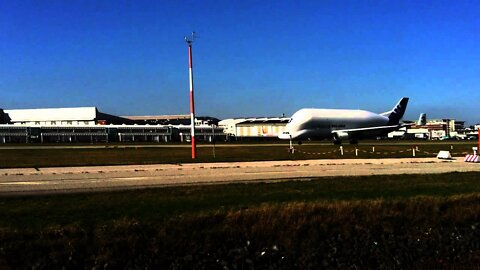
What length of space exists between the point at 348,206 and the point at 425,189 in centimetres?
513

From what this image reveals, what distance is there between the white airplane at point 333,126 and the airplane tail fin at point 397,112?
226 inches

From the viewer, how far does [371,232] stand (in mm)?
12148

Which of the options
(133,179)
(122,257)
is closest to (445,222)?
(122,257)

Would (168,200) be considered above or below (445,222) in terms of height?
above

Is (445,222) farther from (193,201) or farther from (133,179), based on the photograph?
(133,179)

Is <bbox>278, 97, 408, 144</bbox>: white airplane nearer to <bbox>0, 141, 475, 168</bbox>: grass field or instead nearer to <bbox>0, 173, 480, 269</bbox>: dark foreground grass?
<bbox>0, 141, 475, 168</bbox>: grass field

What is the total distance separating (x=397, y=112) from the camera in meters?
116

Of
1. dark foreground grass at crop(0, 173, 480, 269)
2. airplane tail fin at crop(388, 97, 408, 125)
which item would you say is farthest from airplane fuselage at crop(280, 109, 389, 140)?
dark foreground grass at crop(0, 173, 480, 269)

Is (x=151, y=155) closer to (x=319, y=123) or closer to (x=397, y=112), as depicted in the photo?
(x=319, y=123)

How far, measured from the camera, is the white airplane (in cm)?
9700

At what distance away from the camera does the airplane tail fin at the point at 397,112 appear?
4547 inches

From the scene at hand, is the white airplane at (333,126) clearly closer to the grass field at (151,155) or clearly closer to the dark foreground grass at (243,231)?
the grass field at (151,155)

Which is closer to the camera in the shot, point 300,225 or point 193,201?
point 300,225

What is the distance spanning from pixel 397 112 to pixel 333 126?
25057mm
